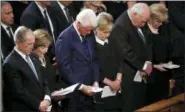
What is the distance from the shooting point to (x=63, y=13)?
15.5 ft

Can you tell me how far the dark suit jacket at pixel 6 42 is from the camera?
420cm

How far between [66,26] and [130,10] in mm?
712

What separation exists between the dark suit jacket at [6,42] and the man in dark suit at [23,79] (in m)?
0.18

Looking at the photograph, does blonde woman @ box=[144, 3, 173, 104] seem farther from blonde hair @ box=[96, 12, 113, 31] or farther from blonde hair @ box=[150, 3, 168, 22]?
blonde hair @ box=[96, 12, 113, 31]

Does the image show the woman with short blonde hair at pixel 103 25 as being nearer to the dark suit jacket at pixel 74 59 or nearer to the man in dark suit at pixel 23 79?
the dark suit jacket at pixel 74 59

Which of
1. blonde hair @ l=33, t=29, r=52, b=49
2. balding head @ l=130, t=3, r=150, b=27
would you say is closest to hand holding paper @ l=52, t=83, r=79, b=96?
→ blonde hair @ l=33, t=29, r=52, b=49

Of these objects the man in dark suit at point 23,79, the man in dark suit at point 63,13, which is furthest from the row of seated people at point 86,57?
the man in dark suit at point 63,13

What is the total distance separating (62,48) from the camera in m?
4.36

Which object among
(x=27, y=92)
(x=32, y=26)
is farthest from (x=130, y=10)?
(x=27, y=92)

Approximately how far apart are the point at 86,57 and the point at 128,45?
547mm

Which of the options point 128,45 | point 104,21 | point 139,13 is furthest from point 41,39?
point 139,13

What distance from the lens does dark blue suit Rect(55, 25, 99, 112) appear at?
14.3 feet

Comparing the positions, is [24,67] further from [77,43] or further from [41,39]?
[77,43]

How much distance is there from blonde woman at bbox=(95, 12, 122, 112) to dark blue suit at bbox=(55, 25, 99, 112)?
0.31 ft
